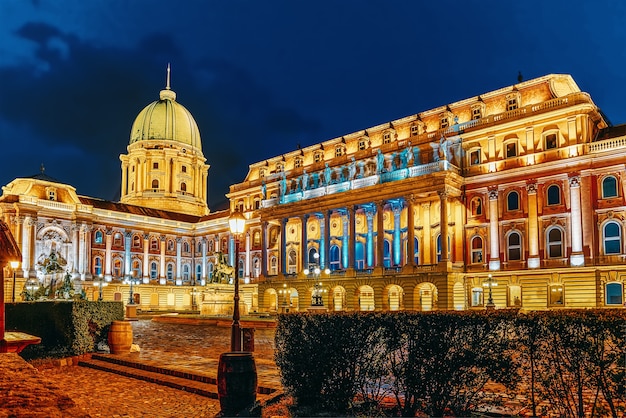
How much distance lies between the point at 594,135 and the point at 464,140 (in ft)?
36.7

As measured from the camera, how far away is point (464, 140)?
5206cm

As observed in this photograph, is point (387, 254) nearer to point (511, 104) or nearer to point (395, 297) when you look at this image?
point (395, 297)

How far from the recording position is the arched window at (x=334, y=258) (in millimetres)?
61625

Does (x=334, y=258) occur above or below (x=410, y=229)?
below

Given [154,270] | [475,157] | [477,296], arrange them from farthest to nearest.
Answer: [154,270], [475,157], [477,296]

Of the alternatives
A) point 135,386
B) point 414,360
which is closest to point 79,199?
point 135,386

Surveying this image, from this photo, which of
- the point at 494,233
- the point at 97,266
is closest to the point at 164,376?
the point at 494,233

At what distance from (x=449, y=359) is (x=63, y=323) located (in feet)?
47.9

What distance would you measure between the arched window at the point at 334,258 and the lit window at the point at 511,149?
2218 cm

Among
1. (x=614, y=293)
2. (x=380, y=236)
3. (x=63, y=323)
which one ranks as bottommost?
(x=614, y=293)

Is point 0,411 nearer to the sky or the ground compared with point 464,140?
nearer to the ground

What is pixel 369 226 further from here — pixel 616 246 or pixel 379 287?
pixel 616 246

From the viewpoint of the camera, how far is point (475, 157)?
5147 cm

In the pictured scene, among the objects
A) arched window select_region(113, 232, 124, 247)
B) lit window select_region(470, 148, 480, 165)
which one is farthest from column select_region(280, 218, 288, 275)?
arched window select_region(113, 232, 124, 247)
